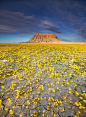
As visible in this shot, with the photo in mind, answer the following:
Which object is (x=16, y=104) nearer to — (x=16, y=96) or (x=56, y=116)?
(x=16, y=96)

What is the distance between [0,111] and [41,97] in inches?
82.7

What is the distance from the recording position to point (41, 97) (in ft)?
12.8

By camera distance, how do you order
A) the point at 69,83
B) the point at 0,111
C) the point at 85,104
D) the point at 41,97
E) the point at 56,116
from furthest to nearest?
the point at 69,83, the point at 41,97, the point at 85,104, the point at 0,111, the point at 56,116

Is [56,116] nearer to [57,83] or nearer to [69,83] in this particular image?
[57,83]

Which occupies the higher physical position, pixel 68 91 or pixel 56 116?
pixel 68 91

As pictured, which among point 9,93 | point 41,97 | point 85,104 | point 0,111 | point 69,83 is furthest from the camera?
point 69,83

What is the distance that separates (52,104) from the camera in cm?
342

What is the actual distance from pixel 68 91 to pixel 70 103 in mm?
885

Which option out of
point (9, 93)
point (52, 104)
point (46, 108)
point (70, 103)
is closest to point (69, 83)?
point (70, 103)

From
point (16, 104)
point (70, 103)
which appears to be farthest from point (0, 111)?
point (70, 103)

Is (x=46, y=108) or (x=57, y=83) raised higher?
(x=57, y=83)

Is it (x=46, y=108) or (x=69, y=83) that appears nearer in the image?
(x=46, y=108)

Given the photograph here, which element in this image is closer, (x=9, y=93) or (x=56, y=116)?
(x=56, y=116)

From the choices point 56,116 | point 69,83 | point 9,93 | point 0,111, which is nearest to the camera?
point 56,116
